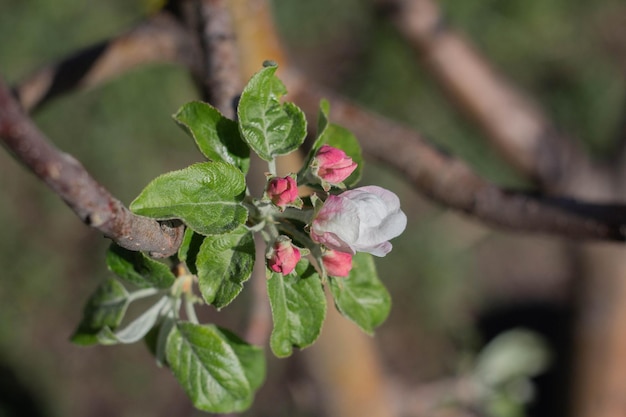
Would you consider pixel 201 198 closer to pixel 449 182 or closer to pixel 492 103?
pixel 449 182

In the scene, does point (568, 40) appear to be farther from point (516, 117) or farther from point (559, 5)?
point (516, 117)

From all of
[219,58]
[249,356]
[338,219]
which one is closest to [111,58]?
[219,58]

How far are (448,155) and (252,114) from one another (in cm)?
60

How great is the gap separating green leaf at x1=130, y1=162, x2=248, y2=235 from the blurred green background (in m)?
2.06

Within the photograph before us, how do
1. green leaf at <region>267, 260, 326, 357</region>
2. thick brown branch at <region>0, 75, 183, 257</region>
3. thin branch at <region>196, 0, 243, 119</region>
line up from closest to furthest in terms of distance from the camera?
1. thick brown branch at <region>0, 75, 183, 257</region>
2. green leaf at <region>267, 260, 326, 357</region>
3. thin branch at <region>196, 0, 243, 119</region>

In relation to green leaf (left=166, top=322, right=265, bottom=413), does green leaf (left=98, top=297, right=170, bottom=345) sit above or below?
above

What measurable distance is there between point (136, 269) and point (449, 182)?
0.62 metres

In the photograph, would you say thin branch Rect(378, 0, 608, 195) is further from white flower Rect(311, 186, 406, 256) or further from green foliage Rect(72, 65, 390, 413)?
white flower Rect(311, 186, 406, 256)

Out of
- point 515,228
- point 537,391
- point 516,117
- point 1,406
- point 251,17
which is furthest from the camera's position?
point 537,391

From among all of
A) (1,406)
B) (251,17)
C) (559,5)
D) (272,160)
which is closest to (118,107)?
(1,406)

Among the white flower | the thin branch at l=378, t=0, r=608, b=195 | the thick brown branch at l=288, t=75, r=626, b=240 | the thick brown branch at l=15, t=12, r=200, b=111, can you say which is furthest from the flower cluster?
the thin branch at l=378, t=0, r=608, b=195

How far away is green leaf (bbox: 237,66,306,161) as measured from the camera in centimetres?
72

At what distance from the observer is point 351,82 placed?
306 centimetres

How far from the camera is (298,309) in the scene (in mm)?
743
